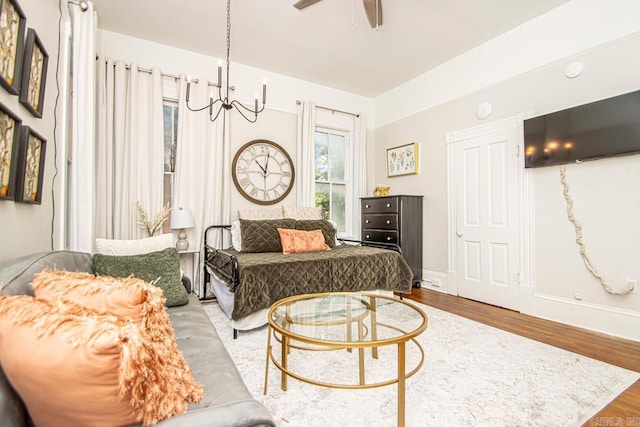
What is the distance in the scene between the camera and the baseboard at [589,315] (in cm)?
247

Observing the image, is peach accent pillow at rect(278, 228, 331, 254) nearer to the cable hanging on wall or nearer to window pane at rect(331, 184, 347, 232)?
window pane at rect(331, 184, 347, 232)

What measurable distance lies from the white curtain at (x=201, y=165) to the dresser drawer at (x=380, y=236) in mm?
2022

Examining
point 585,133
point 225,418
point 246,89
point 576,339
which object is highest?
point 246,89

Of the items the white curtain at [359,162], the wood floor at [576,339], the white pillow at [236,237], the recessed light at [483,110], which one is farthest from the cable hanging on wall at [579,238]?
the white pillow at [236,237]

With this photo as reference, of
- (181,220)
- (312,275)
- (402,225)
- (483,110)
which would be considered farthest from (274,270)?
(483,110)

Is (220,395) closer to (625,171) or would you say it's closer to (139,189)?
(139,189)

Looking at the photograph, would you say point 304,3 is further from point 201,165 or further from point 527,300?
point 527,300

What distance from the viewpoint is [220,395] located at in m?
0.93

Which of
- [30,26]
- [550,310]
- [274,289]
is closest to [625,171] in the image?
[550,310]

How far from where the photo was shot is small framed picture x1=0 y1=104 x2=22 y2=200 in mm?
1280

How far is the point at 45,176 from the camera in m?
1.92

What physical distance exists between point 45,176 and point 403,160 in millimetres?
4041

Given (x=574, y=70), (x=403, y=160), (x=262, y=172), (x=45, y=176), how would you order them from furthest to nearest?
1. (x=403, y=160)
2. (x=262, y=172)
3. (x=574, y=70)
4. (x=45, y=176)

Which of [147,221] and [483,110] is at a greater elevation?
[483,110]
